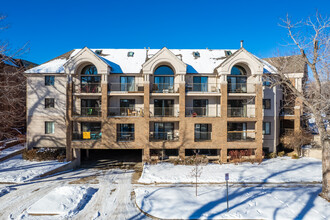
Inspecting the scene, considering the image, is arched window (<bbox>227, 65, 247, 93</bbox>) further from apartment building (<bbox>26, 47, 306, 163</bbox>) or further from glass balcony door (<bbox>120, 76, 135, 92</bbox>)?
glass balcony door (<bbox>120, 76, 135, 92</bbox>)

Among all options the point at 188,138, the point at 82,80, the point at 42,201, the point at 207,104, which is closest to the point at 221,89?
the point at 207,104

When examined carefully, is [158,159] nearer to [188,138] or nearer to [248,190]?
[188,138]

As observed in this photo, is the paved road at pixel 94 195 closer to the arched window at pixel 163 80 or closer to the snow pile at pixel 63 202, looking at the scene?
the snow pile at pixel 63 202

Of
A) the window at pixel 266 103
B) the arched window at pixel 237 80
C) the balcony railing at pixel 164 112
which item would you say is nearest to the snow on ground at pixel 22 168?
the balcony railing at pixel 164 112

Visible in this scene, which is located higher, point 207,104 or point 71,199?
point 207,104

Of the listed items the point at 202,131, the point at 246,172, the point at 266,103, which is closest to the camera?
the point at 246,172

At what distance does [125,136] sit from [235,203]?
1264cm

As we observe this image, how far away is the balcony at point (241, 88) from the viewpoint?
62.6 feet

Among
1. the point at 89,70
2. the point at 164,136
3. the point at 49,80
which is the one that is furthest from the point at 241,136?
the point at 49,80

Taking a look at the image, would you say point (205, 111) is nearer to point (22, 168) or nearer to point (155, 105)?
point (155, 105)

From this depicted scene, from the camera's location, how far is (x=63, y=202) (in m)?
10.3

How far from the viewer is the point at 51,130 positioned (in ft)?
64.8

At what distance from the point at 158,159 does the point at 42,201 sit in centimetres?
1048

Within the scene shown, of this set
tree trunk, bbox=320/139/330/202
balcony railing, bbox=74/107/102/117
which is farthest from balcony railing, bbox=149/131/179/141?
tree trunk, bbox=320/139/330/202
